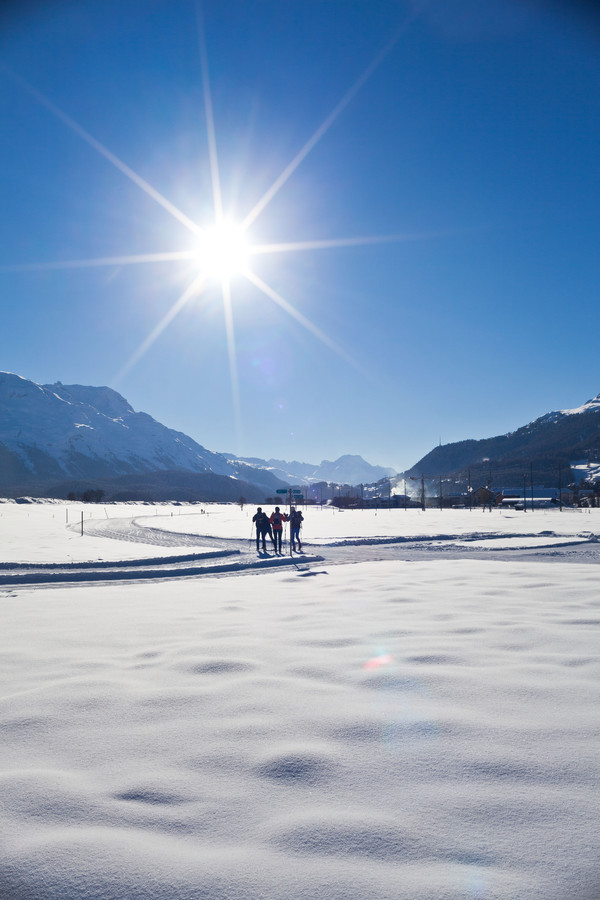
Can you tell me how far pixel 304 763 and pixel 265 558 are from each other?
1728 cm

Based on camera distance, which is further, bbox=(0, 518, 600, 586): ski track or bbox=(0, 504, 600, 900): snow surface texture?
bbox=(0, 518, 600, 586): ski track

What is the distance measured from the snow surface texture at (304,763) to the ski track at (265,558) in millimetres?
9414

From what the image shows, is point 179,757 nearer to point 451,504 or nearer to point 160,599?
point 160,599

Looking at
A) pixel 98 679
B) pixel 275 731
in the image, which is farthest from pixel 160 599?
pixel 275 731

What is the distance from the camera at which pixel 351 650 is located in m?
5.62

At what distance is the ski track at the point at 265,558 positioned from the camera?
15562 mm

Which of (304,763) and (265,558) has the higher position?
(304,763)

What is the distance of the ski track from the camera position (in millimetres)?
15562

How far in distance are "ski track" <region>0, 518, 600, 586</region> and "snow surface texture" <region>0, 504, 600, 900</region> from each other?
9.41m

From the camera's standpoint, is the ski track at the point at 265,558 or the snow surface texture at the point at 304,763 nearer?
the snow surface texture at the point at 304,763

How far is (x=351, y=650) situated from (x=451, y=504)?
11611 centimetres

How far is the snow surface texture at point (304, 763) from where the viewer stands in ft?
7.22

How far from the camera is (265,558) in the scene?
20.1m

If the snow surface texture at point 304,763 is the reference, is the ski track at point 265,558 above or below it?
below
